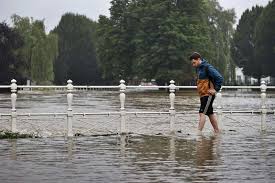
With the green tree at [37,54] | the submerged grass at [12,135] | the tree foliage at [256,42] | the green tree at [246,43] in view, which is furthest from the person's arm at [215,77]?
the green tree at [246,43]

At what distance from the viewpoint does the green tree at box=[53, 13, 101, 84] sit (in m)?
123

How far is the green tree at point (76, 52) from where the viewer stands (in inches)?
4825

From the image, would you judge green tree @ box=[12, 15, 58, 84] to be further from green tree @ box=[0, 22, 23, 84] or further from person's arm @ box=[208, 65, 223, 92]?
person's arm @ box=[208, 65, 223, 92]

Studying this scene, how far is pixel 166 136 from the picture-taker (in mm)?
14852

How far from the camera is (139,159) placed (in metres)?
10.1

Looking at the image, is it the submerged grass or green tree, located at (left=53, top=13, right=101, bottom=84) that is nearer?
the submerged grass

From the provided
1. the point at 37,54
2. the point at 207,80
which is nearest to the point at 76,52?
the point at 37,54

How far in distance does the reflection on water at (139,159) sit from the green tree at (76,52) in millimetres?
109087

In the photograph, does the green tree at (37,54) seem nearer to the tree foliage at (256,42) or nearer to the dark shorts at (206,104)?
the tree foliage at (256,42)

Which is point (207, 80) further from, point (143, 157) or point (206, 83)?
point (143, 157)

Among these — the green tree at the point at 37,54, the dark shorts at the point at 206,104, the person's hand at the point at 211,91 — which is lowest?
the dark shorts at the point at 206,104

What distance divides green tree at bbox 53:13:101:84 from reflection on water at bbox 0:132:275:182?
109087mm

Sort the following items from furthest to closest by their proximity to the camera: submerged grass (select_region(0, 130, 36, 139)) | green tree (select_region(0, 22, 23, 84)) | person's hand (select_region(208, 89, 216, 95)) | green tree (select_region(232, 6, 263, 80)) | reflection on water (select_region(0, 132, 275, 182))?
green tree (select_region(232, 6, 263, 80)), green tree (select_region(0, 22, 23, 84)), person's hand (select_region(208, 89, 216, 95)), submerged grass (select_region(0, 130, 36, 139)), reflection on water (select_region(0, 132, 275, 182))

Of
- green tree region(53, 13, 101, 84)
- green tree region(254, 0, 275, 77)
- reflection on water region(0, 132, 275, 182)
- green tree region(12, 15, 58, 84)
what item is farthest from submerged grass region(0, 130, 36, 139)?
green tree region(53, 13, 101, 84)
